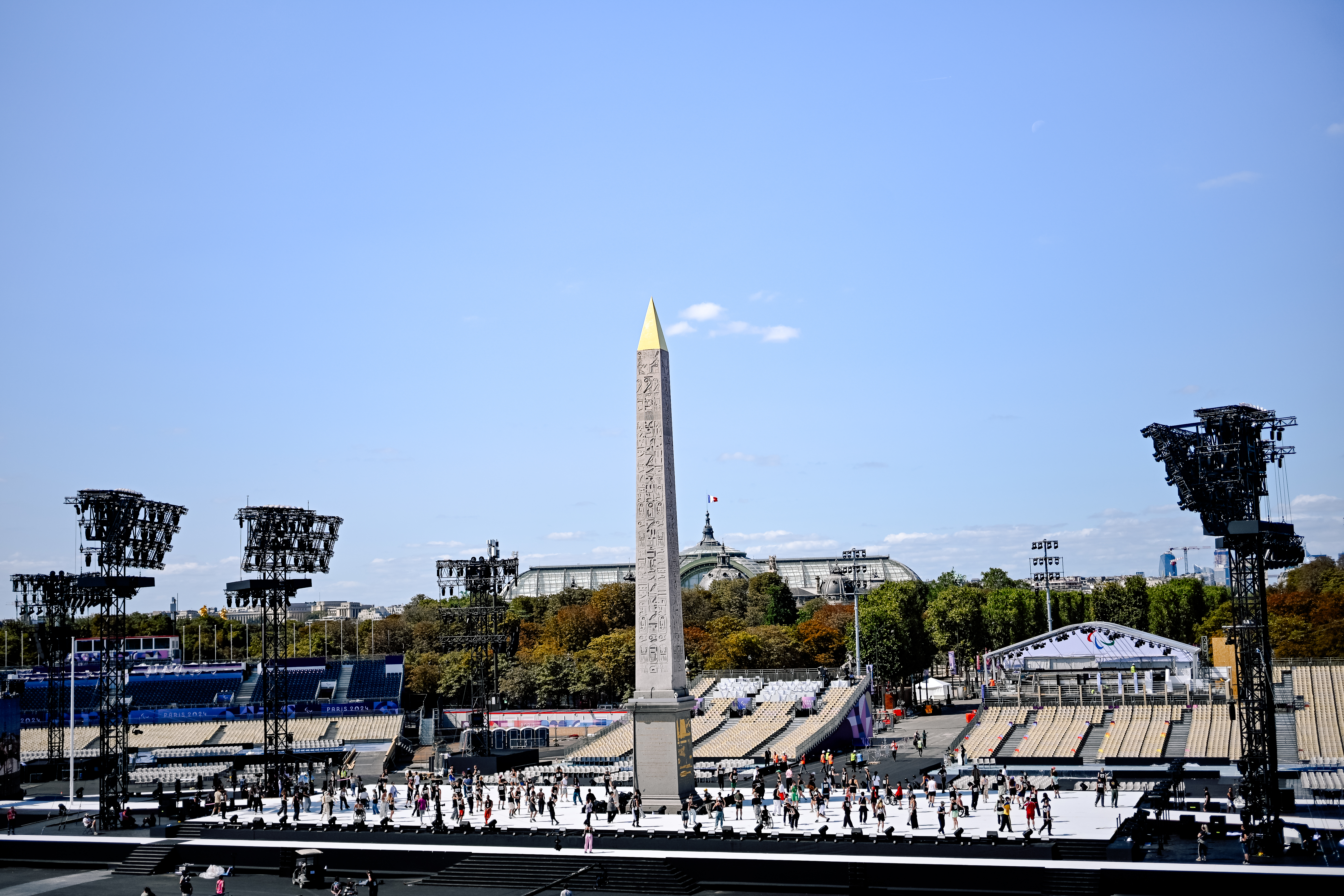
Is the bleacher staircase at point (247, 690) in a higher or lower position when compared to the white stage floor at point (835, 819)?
higher

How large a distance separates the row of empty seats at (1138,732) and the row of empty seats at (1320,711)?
15.2 feet

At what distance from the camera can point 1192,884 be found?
90.2 ft

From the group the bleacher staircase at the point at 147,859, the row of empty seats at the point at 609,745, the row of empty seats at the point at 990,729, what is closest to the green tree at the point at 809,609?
the row of empty seats at the point at 609,745

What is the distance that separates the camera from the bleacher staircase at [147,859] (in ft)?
117

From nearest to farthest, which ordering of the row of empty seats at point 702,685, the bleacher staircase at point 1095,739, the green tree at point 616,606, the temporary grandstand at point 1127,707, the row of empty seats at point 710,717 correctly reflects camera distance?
the temporary grandstand at point 1127,707, the bleacher staircase at point 1095,739, the row of empty seats at point 710,717, the row of empty seats at point 702,685, the green tree at point 616,606

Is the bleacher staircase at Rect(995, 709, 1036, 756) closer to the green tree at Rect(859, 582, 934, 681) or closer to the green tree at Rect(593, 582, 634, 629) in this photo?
the green tree at Rect(859, 582, 934, 681)

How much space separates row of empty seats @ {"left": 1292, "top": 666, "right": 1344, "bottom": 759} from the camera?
A: 45750mm

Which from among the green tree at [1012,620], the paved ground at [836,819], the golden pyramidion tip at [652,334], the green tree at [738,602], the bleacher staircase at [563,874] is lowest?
the bleacher staircase at [563,874]

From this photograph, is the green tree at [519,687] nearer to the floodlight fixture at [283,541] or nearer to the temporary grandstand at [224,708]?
the temporary grandstand at [224,708]

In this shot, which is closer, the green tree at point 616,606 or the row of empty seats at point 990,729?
the row of empty seats at point 990,729

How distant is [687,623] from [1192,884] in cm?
7194

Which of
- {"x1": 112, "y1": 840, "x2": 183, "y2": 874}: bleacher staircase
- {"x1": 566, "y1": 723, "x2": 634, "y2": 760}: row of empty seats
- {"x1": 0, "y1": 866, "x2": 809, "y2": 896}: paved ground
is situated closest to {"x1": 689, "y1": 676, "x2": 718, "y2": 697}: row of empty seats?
{"x1": 566, "y1": 723, "x2": 634, "y2": 760}: row of empty seats

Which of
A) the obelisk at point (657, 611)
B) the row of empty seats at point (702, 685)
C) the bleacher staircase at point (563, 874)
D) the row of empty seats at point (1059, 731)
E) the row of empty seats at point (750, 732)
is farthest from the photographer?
the row of empty seats at point (702, 685)

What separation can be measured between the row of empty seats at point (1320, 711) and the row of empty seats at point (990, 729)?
1077 centimetres
